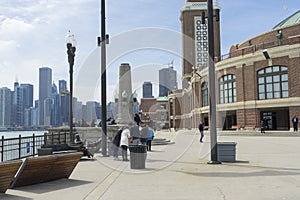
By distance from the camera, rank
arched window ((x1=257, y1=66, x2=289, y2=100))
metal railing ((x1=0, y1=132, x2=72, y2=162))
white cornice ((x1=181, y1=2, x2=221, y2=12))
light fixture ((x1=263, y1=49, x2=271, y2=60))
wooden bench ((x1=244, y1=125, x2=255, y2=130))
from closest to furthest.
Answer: metal railing ((x1=0, y1=132, x2=72, y2=162)) < light fixture ((x1=263, y1=49, x2=271, y2=60)) < arched window ((x1=257, y1=66, x2=289, y2=100)) < wooden bench ((x1=244, y1=125, x2=255, y2=130)) < white cornice ((x1=181, y1=2, x2=221, y2=12))

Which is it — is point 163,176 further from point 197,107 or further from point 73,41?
point 197,107

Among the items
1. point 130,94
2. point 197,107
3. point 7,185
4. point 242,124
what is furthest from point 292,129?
point 7,185

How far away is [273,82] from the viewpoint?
153 ft

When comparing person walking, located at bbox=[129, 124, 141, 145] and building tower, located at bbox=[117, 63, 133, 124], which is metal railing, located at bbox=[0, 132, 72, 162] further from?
building tower, located at bbox=[117, 63, 133, 124]

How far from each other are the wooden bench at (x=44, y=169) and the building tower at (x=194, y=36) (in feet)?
305

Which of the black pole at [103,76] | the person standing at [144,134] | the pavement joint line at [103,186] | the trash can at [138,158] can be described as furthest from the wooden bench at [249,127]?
the pavement joint line at [103,186]

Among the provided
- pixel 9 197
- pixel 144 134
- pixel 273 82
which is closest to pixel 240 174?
pixel 9 197

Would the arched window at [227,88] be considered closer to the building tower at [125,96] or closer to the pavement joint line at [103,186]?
the building tower at [125,96]

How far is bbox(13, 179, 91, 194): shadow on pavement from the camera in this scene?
797cm

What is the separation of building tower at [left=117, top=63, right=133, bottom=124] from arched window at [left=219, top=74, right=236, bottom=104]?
2102 centimetres

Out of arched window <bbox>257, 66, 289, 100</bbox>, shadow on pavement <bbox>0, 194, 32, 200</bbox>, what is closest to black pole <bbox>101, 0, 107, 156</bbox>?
shadow on pavement <bbox>0, 194, 32, 200</bbox>

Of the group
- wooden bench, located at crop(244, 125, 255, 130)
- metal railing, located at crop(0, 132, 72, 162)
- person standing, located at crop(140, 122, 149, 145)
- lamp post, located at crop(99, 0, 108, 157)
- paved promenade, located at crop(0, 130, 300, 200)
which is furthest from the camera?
wooden bench, located at crop(244, 125, 255, 130)

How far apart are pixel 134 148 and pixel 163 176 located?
6.15ft

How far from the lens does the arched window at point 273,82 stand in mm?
45469
